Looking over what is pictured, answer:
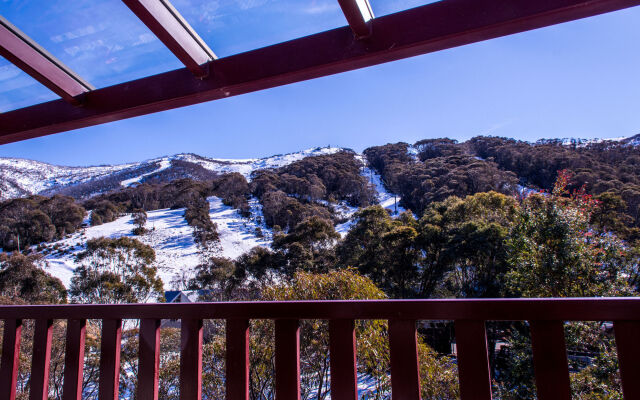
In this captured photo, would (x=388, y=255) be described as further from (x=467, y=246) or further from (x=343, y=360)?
(x=343, y=360)

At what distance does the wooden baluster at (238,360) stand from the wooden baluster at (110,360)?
414 mm

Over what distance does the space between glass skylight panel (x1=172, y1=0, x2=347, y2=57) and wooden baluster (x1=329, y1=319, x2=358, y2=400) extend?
117cm

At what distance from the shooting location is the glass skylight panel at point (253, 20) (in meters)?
1.63

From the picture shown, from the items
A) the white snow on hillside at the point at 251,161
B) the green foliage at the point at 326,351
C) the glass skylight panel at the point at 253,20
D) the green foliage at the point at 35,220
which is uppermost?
the white snow on hillside at the point at 251,161

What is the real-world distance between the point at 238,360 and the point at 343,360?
0.32 metres

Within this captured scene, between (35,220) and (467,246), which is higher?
(35,220)

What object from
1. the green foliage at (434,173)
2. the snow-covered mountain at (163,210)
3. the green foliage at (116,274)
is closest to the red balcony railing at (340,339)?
the green foliage at (116,274)

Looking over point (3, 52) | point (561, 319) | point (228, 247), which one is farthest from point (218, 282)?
point (561, 319)

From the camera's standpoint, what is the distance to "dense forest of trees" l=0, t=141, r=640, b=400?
534 centimetres

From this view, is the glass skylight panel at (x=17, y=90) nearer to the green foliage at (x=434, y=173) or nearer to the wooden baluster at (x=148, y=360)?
the wooden baluster at (x=148, y=360)

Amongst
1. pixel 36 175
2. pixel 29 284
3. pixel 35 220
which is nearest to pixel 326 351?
pixel 29 284

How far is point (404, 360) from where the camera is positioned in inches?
37.9

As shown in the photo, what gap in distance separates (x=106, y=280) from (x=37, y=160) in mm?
11929

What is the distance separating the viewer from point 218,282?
11648mm
